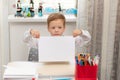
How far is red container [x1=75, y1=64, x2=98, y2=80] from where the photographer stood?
935 mm

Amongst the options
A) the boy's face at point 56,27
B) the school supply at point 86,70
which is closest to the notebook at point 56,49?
the school supply at point 86,70

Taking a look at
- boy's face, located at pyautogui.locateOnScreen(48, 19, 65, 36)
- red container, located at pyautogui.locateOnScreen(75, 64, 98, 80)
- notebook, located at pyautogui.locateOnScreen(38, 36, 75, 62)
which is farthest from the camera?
boy's face, located at pyautogui.locateOnScreen(48, 19, 65, 36)

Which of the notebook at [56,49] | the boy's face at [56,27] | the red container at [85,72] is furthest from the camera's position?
the boy's face at [56,27]

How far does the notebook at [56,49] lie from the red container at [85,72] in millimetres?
148

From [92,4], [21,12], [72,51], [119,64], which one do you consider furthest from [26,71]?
[21,12]

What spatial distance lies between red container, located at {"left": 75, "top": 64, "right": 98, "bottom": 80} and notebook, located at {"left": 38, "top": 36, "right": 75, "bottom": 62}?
148mm

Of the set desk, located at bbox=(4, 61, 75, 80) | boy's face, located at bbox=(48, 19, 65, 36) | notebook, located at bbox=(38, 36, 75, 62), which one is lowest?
desk, located at bbox=(4, 61, 75, 80)

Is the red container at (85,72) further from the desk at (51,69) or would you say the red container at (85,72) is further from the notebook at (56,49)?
the notebook at (56,49)

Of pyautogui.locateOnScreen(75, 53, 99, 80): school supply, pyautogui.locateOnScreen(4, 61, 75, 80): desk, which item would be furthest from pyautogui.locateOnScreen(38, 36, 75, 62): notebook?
pyautogui.locateOnScreen(75, 53, 99, 80): school supply

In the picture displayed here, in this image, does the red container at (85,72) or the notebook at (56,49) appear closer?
the red container at (85,72)

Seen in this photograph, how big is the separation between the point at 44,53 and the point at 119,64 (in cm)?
55

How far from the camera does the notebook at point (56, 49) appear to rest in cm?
107

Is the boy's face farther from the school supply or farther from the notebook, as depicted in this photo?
the school supply

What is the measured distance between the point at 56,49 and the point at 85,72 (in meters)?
0.21
